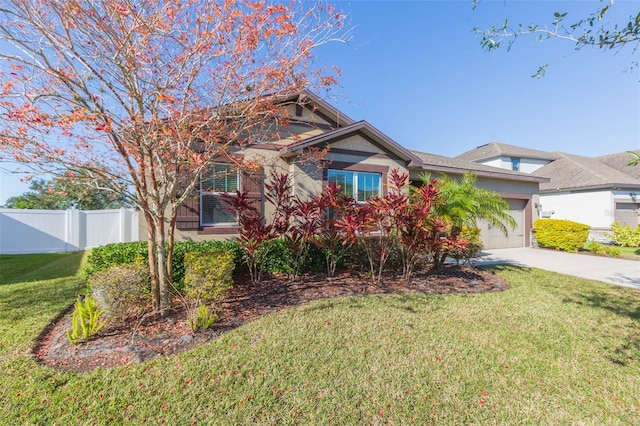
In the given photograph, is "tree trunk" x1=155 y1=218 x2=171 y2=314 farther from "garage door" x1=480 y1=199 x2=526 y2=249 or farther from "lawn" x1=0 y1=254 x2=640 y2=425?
"garage door" x1=480 y1=199 x2=526 y2=249

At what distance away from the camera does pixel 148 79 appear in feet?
14.8

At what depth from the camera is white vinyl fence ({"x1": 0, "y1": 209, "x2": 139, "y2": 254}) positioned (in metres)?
12.5

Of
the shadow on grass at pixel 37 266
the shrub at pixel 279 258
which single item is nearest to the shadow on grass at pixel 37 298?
the shadow on grass at pixel 37 266

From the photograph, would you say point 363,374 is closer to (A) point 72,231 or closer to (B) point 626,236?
(A) point 72,231

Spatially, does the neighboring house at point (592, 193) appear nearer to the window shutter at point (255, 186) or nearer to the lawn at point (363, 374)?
the lawn at point (363, 374)

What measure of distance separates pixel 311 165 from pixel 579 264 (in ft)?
34.0

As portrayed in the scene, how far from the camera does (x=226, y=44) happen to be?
4645 millimetres

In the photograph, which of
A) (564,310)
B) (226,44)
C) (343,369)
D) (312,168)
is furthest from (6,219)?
(564,310)

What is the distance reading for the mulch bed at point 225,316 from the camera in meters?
3.61

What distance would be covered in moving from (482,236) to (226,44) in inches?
548

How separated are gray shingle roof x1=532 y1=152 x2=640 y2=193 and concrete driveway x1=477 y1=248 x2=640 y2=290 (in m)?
8.73

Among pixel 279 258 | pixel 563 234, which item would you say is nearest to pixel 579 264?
pixel 563 234

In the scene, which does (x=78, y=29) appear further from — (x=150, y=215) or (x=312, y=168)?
(x=312, y=168)

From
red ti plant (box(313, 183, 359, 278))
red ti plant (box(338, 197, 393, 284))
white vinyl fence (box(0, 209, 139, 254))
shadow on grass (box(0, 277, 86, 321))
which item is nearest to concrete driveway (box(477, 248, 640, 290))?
red ti plant (box(338, 197, 393, 284))
